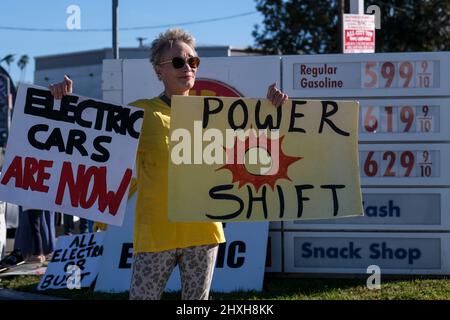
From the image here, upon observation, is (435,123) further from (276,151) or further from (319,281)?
(276,151)

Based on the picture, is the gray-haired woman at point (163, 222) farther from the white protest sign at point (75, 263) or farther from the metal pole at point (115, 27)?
the metal pole at point (115, 27)

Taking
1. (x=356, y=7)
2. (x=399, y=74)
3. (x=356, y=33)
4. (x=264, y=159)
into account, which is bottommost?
(x=264, y=159)

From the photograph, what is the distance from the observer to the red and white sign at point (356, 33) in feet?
37.6

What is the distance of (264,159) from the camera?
4441 mm

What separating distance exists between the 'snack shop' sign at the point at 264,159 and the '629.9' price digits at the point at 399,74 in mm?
3223

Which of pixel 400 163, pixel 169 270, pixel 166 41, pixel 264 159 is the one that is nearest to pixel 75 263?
pixel 400 163

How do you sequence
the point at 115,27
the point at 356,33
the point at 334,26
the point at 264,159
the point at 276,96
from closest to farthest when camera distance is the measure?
the point at 276,96 < the point at 264,159 < the point at 356,33 < the point at 115,27 < the point at 334,26

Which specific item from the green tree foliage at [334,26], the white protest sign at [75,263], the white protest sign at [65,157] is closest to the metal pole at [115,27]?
the white protest sign at [75,263]

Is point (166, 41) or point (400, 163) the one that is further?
point (400, 163)

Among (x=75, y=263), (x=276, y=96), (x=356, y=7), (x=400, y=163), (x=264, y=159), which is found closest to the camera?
(x=276, y=96)

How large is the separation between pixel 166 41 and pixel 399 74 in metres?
4.31

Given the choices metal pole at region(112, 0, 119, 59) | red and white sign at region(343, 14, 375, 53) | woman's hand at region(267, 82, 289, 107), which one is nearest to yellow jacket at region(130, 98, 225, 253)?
woman's hand at region(267, 82, 289, 107)

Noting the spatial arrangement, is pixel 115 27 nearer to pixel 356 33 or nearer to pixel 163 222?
pixel 356 33

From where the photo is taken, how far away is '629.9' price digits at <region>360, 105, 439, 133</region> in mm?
7633
